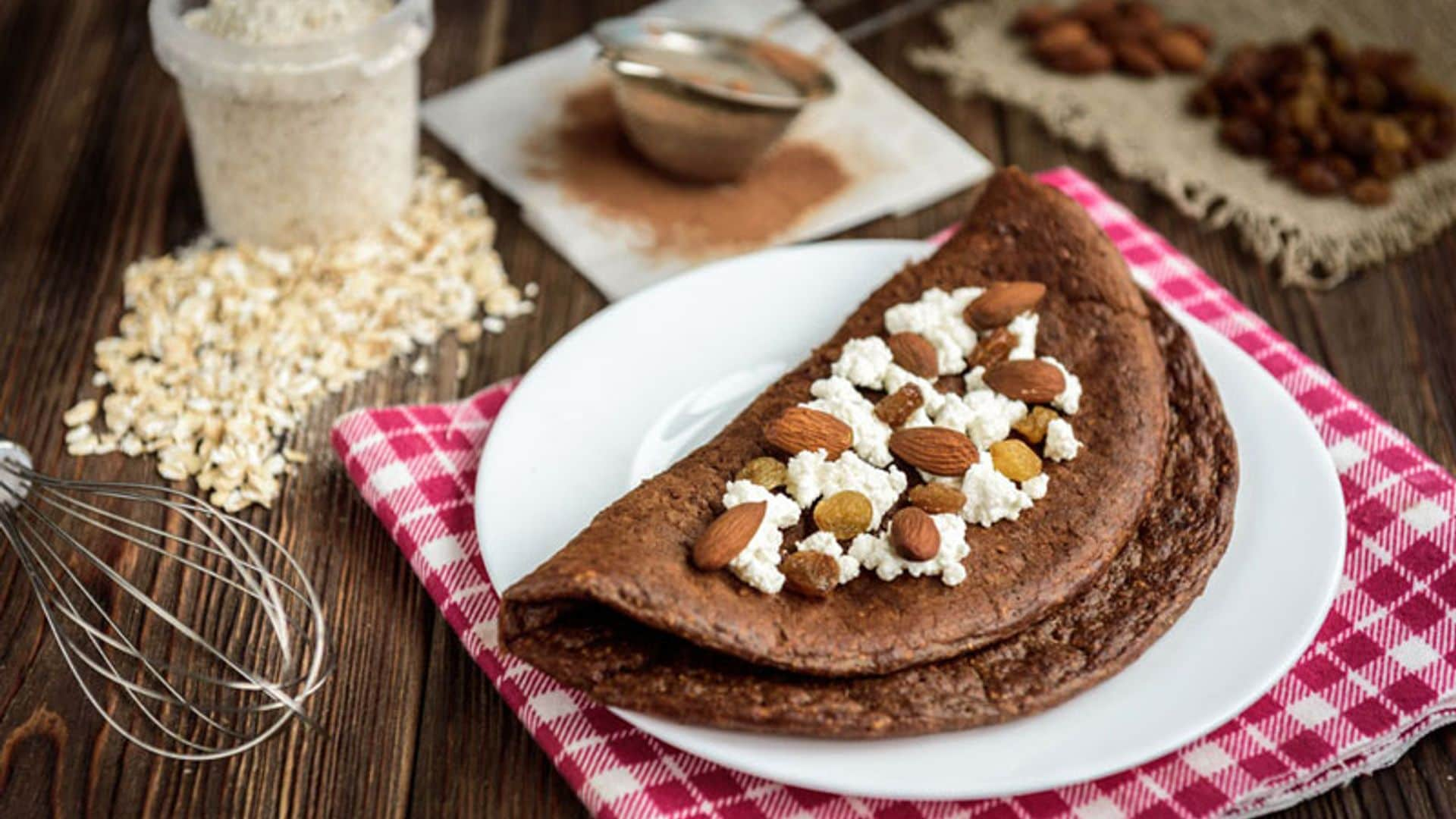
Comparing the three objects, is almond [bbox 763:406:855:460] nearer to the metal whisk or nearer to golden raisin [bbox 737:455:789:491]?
golden raisin [bbox 737:455:789:491]

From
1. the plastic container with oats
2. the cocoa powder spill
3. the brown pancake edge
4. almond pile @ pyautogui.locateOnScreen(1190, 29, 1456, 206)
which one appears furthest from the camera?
almond pile @ pyautogui.locateOnScreen(1190, 29, 1456, 206)

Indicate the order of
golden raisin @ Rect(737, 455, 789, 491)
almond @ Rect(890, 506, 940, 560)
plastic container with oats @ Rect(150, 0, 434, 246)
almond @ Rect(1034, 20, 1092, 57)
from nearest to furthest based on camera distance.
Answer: almond @ Rect(890, 506, 940, 560) < golden raisin @ Rect(737, 455, 789, 491) < plastic container with oats @ Rect(150, 0, 434, 246) < almond @ Rect(1034, 20, 1092, 57)

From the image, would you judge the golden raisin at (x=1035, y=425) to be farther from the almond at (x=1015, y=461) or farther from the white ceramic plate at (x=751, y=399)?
Answer: the white ceramic plate at (x=751, y=399)

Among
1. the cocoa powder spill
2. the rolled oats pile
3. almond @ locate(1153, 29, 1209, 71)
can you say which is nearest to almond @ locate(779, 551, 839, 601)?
the rolled oats pile

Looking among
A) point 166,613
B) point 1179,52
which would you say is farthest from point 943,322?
point 1179,52

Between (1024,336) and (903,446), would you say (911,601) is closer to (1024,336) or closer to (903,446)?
(903,446)

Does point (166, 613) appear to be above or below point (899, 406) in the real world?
below
